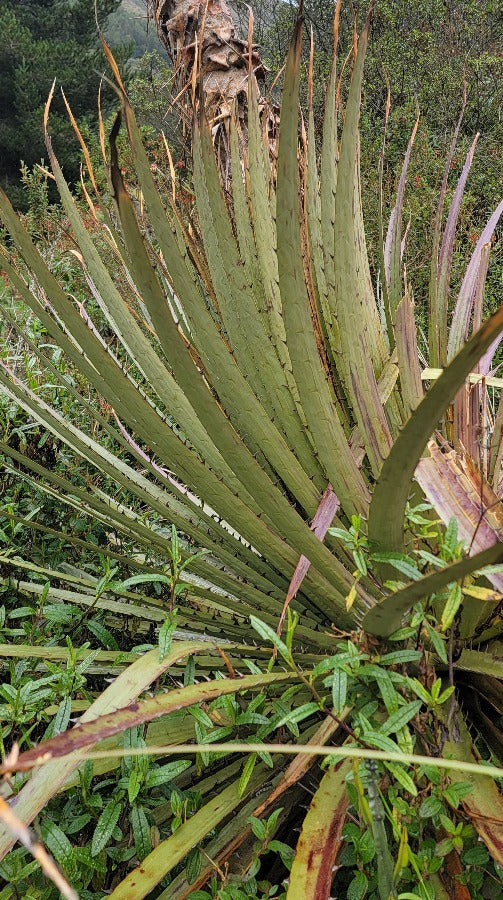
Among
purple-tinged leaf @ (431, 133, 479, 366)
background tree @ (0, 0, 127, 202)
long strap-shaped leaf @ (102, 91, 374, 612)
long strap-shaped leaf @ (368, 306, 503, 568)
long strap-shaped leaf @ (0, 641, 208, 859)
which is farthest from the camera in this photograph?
background tree @ (0, 0, 127, 202)

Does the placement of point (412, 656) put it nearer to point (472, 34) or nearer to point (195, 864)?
point (195, 864)

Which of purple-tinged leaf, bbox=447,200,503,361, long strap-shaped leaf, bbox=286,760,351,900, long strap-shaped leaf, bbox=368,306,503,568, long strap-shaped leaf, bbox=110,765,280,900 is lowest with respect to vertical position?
long strap-shaped leaf, bbox=110,765,280,900

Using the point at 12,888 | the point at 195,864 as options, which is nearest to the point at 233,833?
the point at 195,864

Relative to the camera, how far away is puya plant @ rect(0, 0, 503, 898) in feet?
2.17

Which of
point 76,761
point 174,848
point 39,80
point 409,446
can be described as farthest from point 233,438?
point 39,80

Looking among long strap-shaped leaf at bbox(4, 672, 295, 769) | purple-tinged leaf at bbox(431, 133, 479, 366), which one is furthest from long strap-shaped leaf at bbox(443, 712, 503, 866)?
purple-tinged leaf at bbox(431, 133, 479, 366)

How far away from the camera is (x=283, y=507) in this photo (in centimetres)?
85

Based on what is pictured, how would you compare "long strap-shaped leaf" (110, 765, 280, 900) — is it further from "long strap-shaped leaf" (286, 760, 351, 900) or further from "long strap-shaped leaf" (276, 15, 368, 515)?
"long strap-shaped leaf" (276, 15, 368, 515)

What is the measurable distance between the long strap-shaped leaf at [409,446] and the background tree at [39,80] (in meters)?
13.8

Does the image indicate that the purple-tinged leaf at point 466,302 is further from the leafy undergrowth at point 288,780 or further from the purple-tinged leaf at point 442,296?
the leafy undergrowth at point 288,780

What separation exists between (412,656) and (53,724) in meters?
0.48

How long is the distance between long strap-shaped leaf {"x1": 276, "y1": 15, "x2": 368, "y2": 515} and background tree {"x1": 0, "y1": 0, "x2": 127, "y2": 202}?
1360 centimetres

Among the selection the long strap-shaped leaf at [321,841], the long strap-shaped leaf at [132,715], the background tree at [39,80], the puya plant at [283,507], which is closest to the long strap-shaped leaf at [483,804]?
the puya plant at [283,507]

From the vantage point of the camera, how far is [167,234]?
763 millimetres
